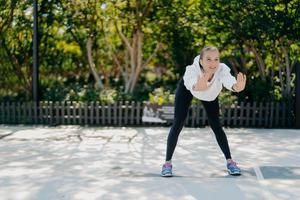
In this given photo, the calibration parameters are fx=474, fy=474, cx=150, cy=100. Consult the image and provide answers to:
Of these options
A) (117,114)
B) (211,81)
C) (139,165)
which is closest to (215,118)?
(211,81)

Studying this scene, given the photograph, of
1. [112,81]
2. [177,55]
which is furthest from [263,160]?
[112,81]

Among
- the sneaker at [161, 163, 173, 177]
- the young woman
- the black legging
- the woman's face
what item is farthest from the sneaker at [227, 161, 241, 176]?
the woman's face

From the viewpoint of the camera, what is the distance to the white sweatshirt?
522 cm

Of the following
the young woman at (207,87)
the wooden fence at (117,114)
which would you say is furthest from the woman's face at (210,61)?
the wooden fence at (117,114)

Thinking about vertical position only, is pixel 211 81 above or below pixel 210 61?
below

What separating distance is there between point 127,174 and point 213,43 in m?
5.62

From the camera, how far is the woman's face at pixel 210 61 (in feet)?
17.1

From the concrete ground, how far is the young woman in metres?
0.41

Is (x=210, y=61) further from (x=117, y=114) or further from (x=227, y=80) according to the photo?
(x=117, y=114)

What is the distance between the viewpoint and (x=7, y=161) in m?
6.40

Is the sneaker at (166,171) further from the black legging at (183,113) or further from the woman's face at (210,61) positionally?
the woman's face at (210,61)

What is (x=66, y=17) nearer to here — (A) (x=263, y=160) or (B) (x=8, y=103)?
(B) (x=8, y=103)

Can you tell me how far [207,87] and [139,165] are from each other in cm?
164

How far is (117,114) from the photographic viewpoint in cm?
984
